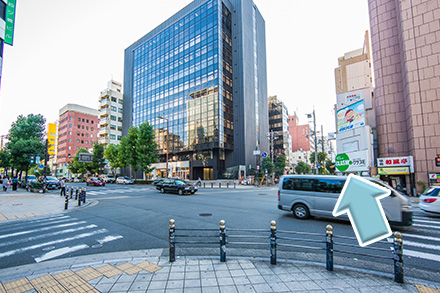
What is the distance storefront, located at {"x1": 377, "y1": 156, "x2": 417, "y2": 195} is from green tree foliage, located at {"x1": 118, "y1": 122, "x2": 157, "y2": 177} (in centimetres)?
3892

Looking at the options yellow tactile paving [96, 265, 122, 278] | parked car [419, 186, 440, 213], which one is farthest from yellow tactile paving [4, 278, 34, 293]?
parked car [419, 186, 440, 213]

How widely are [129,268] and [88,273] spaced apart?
0.85 meters

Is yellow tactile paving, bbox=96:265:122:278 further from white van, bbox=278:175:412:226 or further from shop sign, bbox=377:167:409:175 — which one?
shop sign, bbox=377:167:409:175

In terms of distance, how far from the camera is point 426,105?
→ 2053 centimetres

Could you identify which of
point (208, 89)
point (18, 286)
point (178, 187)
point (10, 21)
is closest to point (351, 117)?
point (178, 187)

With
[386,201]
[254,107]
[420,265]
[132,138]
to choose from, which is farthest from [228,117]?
[420,265]

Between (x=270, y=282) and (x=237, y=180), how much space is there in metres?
39.4

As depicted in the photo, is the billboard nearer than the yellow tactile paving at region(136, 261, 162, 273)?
No

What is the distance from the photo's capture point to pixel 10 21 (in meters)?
9.75

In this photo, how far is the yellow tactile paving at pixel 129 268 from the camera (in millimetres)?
4462

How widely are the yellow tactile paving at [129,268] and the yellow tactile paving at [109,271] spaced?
0.35 feet

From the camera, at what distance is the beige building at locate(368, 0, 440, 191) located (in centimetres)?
2027

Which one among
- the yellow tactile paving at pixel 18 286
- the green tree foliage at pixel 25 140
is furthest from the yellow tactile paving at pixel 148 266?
the green tree foliage at pixel 25 140

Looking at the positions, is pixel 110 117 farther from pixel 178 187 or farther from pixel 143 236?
pixel 143 236
